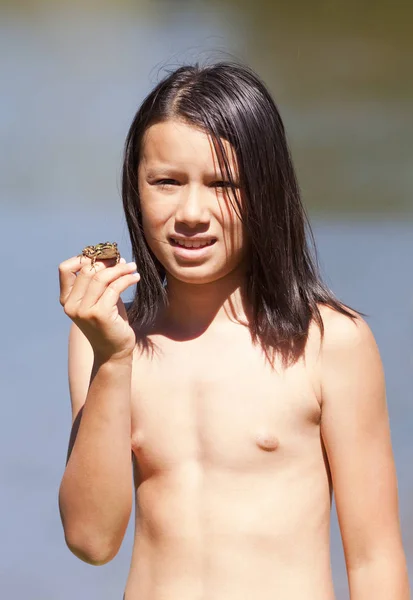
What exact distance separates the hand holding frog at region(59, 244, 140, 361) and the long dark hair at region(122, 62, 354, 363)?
0.16 meters

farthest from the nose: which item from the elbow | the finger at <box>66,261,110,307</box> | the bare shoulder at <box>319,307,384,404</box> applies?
the elbow

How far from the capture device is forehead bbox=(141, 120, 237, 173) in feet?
4.29

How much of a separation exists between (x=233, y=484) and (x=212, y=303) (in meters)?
0.23

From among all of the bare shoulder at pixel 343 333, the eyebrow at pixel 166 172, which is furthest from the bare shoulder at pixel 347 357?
the eyebrow at pixel 166 172

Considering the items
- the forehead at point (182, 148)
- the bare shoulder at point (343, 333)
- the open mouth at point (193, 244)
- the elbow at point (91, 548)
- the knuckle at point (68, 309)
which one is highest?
the forehead at point (182, 148)

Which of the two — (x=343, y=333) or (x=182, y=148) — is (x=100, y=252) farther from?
(x=343, y=333)

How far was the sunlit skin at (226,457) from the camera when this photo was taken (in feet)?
4.29

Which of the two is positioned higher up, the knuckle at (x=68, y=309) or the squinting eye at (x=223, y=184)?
the squinting eye at (x=223, y=184)

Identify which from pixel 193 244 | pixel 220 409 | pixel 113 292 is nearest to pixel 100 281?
pixel 113 292

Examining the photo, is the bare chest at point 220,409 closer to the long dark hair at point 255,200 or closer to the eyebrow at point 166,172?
the long dark hair at point 255,200

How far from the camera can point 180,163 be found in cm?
132

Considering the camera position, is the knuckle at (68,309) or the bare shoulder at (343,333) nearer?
the knuckle at (68,309)

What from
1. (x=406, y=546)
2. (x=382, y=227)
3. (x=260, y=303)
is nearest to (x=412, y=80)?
(x=382, y=227)

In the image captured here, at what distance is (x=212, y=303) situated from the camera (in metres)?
1.42
